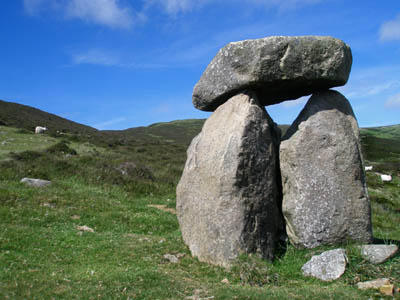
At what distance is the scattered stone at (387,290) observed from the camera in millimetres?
7613

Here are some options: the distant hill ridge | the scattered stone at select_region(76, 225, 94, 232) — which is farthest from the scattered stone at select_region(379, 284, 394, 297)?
the distant hill ridge

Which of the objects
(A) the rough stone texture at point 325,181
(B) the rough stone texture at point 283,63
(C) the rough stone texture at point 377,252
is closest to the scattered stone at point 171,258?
(A) the rough stone texture at point 325,181

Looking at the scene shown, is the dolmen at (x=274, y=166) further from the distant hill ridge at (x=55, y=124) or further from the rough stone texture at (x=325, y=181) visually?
the distant hill ridge at (x=55, y=124)

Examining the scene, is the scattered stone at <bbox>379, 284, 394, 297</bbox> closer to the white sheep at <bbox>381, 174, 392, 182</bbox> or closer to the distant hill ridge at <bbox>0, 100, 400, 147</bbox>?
the white sheep at <bbox>381, 174, 392, 182</bbox>

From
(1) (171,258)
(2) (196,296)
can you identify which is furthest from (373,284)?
(1) (171,258)

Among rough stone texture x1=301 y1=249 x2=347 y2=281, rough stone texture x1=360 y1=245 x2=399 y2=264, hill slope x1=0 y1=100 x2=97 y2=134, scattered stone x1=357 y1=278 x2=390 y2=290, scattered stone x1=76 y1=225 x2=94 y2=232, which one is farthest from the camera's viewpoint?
hill slope x1=0 y1=100 x2=97 y2=134

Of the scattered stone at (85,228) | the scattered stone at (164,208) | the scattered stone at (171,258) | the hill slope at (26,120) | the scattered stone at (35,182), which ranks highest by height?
the hill slope at (26,120)

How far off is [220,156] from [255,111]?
1.56m

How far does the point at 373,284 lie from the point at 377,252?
1.14 meters

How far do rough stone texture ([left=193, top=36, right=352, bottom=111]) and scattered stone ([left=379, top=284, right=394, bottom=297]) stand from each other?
17.0 ft

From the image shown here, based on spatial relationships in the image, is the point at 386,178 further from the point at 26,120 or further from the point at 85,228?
the point at 26,120

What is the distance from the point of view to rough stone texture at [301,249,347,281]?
8.60 m

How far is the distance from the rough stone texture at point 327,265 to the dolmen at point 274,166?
2.13ft

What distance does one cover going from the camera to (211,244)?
947 centimetres
